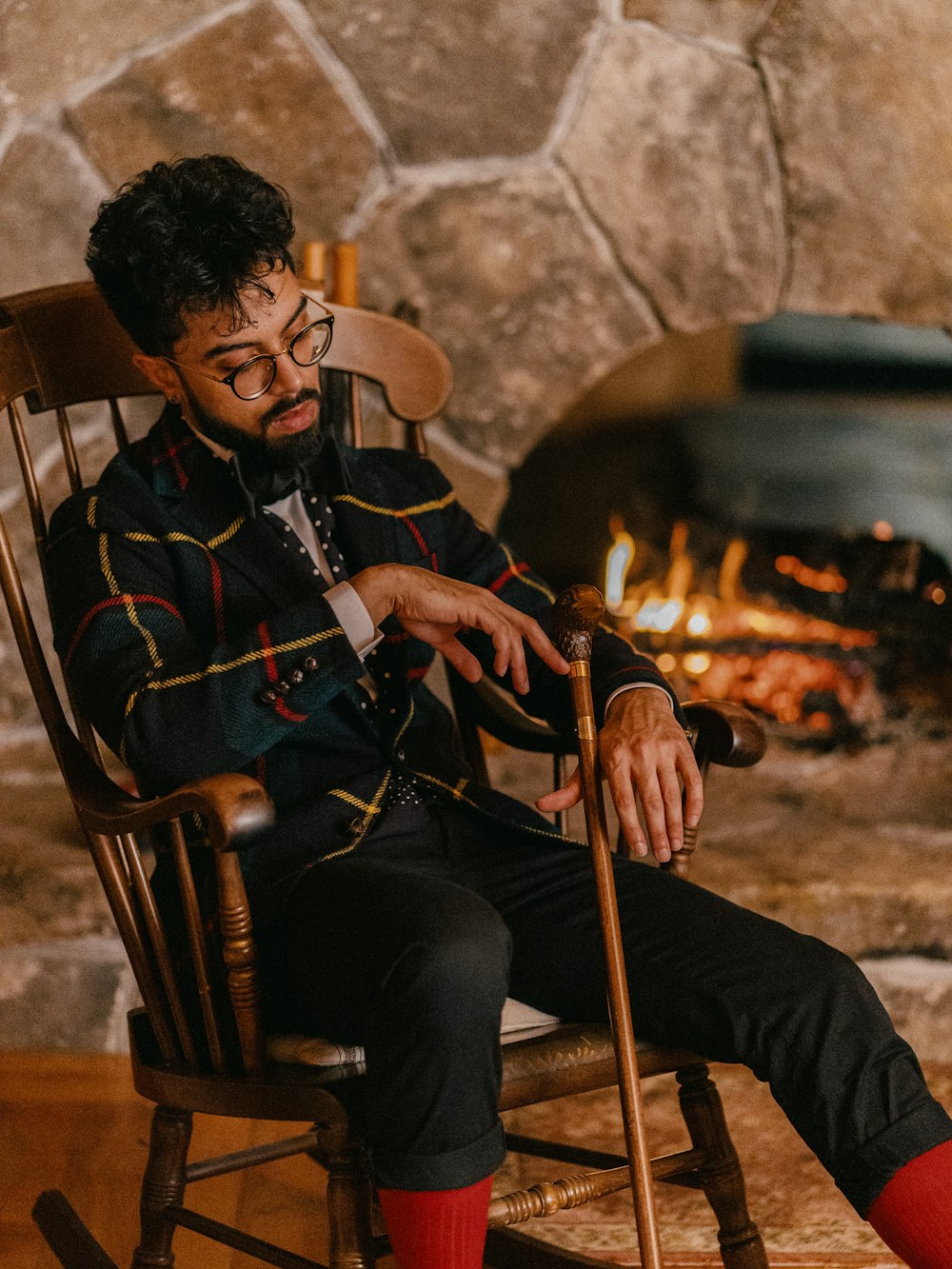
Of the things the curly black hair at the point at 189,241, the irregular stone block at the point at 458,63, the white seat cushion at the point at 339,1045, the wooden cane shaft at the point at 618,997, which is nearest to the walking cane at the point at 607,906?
the wooden cane shaft at the point at 618,997

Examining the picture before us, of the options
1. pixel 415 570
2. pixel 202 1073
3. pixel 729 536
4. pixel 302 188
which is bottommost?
pixel 729 536

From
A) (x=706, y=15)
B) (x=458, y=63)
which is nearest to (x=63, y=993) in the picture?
(x=458, y=63)

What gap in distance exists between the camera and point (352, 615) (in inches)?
53.4

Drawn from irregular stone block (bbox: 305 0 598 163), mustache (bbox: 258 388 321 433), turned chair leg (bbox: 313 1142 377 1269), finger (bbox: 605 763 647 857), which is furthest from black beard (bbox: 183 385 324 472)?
irregular stone block (bbox: 305 0 598 163)

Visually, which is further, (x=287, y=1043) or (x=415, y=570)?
(x=415, y=570)

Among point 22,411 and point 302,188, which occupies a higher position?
point 302,188

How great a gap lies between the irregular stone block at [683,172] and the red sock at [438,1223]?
177 centimetres

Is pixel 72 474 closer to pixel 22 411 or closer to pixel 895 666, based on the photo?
pixel 22 411

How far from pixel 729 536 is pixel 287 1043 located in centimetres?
199

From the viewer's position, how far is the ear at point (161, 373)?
1.52m

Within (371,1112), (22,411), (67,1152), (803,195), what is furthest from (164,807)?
(803,195)

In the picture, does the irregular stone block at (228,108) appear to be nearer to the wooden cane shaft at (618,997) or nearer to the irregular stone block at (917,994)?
the wooden cane shaft at (618,997)

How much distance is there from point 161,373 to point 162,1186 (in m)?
0.91

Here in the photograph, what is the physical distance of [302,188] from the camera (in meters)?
2.42
